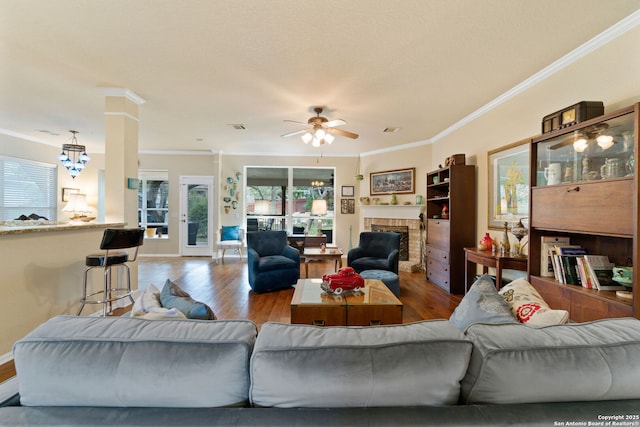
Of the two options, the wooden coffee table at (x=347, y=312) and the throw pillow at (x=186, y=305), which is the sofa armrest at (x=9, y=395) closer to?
the throw pillow at (x=186, y=305)

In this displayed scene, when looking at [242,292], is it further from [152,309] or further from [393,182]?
[393,182]

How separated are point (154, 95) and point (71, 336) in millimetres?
3476

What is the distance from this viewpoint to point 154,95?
3.41m

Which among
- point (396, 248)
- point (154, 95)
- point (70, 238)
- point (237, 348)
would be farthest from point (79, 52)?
point (396, 248)

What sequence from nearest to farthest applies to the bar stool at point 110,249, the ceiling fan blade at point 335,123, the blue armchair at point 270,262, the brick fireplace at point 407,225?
the bar stool at point 110,249 < the ceiling fan blade at point 335,123 < the blue armchair at point 270,262 < the brick fireplace at point 407,225

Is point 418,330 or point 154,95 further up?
point 154,95

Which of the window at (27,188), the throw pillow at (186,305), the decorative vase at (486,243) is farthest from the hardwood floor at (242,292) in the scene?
the window at (27,188)

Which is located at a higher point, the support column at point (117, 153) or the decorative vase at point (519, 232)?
the support column at point (117, 153)

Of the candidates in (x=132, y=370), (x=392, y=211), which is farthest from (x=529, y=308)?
(x=392, y=211)

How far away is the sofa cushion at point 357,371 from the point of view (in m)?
0.68

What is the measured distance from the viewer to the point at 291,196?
6883 mm

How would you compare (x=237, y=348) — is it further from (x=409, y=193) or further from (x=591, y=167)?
(x=409, y=193)

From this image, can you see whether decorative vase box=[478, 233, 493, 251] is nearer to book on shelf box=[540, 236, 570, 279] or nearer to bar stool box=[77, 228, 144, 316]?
book on shelf box=[540, 236, 570, 279]

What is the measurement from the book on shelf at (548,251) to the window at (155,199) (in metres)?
7.17
